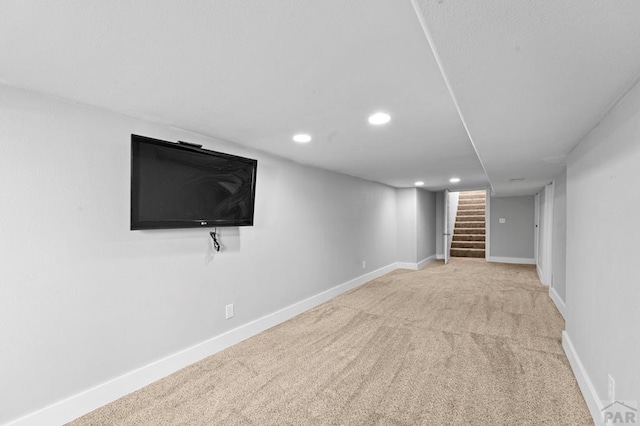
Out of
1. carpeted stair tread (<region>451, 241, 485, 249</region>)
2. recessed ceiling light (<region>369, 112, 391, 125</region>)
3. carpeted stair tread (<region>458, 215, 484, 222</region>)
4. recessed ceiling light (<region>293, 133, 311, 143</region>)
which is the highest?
recessed ceiling light (<region>369, 112, 391, 125</region>)

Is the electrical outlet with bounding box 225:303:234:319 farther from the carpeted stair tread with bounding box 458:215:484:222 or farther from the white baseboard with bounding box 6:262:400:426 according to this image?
the carpeted stair tread with bounding box 458:215:484:222

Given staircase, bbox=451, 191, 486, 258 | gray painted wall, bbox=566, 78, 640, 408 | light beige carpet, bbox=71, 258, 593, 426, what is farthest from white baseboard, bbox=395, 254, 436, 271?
gray painted wall, bbox=566, 78, 640, 408

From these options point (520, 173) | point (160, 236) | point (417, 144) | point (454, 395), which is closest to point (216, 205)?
point (160, 236)

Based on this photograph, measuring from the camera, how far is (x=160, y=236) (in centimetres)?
235

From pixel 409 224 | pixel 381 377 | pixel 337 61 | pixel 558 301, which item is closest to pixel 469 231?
pixel 409 224

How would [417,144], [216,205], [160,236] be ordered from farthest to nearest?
[417,144] < [216,205] < [160,236]

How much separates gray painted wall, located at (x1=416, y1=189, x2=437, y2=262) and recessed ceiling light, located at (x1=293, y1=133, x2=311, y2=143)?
15.9 ft

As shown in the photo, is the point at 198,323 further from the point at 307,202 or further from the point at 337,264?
the point at 337,264

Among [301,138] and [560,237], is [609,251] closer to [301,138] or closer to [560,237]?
[301,138]

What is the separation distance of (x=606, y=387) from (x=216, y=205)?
284cm

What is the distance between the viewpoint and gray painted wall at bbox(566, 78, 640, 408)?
134 centimetres

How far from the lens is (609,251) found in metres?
1.62

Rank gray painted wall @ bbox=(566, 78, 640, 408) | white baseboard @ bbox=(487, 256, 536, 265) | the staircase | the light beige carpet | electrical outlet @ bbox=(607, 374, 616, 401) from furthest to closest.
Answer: the staircase < white baseboard @ bbox=(487, 256, 536, 265) < the light beige carpet < electrical outlet @ bbox=(607, 374, 616, 401) < gray painted wall @ bbox=(566, 78, 640, 408)

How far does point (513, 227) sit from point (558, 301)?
4.62 metres
